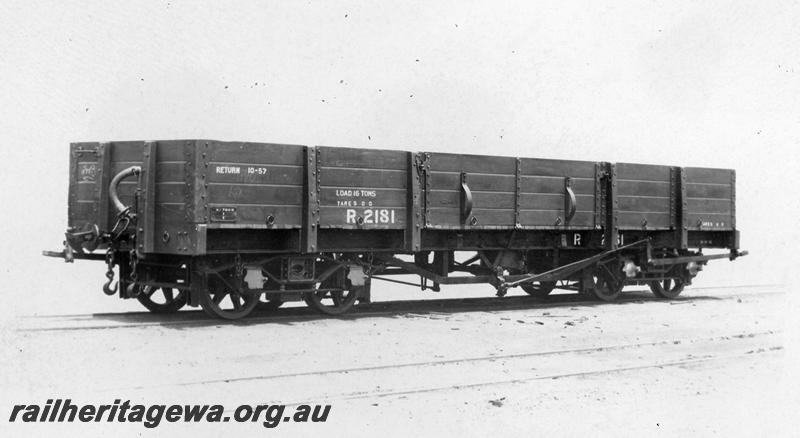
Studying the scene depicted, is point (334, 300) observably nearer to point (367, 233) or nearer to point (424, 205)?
point (367, 233)

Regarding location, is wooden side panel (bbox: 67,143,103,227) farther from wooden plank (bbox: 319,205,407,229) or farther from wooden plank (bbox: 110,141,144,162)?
wooden plank (bbox: 319,205,407,229)

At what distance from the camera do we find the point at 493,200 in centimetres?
1345

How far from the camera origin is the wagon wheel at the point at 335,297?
40.6 ft

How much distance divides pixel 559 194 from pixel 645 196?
210 centimetres

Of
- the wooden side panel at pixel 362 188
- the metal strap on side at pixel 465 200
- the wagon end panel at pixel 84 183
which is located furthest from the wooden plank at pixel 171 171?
the metal strap on side at pixel 465 200

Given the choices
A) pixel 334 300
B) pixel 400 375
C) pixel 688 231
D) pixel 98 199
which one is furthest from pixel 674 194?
pixel 98 199

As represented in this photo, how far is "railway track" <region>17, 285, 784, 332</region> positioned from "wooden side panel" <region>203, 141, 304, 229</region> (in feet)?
4.45

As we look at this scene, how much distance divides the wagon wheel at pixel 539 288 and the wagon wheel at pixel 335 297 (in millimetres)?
4101

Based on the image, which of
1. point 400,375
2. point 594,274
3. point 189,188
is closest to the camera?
point 400,375

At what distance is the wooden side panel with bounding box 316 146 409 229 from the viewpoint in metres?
11.9

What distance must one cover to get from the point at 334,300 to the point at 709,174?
803cm

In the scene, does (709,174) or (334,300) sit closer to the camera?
(334,300)

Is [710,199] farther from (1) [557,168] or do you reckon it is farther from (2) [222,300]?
(2) [222,300]

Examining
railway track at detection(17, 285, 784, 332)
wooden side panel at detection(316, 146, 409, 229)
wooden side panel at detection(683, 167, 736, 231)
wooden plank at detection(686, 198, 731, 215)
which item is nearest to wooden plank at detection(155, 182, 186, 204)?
railway track at detection(17, 285, 784, 332)
